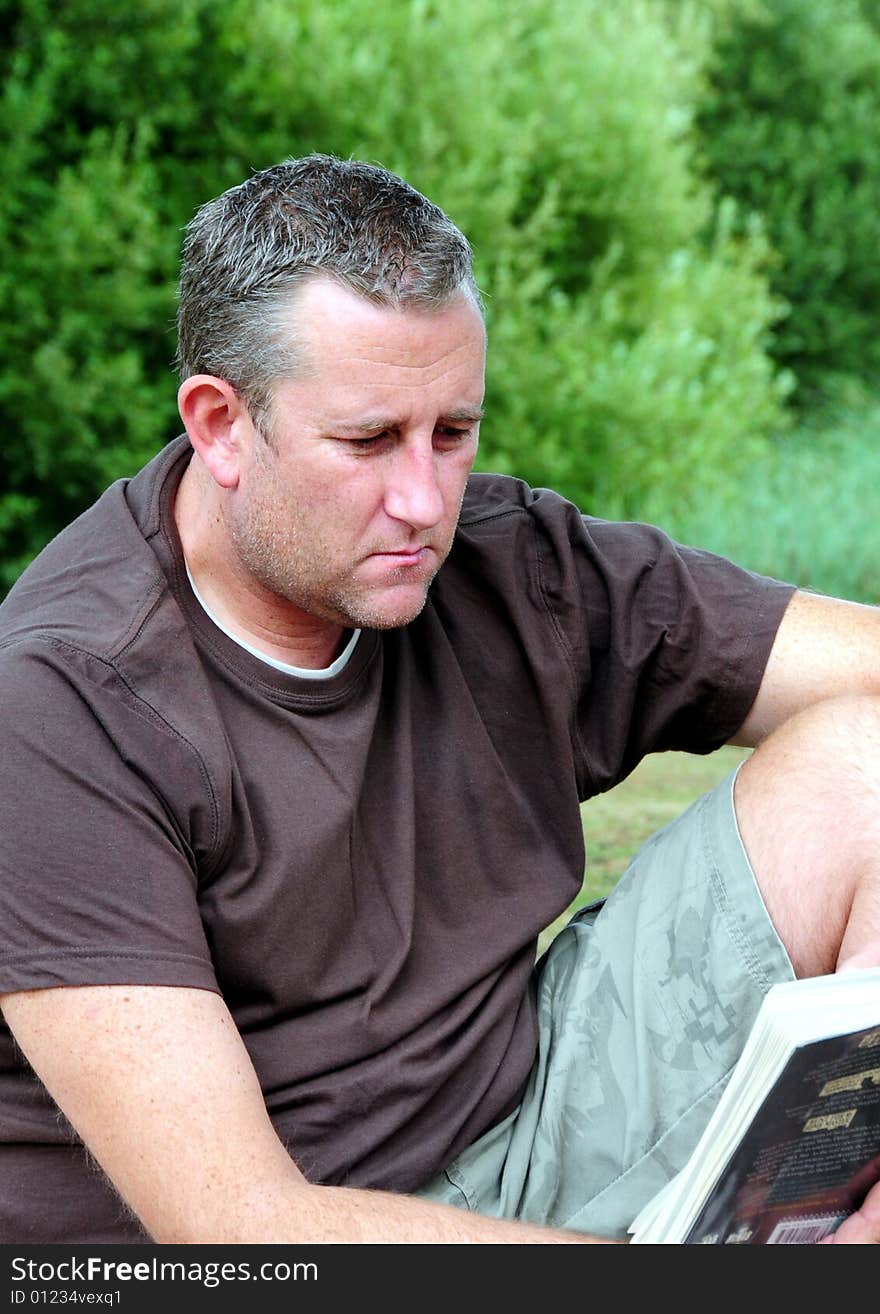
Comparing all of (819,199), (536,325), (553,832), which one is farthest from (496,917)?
(819,199)

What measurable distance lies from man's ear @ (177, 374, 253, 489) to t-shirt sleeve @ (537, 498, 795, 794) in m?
0.52

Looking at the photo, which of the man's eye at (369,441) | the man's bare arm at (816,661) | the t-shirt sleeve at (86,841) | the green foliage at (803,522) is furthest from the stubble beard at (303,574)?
the green foliage at (803,522)

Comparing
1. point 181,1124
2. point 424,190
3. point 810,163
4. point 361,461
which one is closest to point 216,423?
point 361,461

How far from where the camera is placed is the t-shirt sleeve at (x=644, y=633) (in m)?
2.42

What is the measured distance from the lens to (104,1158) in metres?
1.75

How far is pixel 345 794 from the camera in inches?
80.5

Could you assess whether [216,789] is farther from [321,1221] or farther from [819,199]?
[819,199]

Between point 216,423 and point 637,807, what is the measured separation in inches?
86.6

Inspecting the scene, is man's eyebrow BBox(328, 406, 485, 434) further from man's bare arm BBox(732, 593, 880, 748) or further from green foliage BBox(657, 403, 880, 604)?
green foliage BBox(657, 403, 880, 604)

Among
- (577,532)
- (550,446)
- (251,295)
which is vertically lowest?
(550,446)

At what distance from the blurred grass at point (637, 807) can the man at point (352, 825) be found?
0.82 m

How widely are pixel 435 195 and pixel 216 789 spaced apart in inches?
228

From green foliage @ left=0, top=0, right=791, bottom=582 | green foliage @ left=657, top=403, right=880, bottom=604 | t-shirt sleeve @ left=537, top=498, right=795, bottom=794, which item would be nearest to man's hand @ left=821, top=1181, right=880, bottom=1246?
t-shirt sleeve @ left=537, top=498, right=795, bottom=794

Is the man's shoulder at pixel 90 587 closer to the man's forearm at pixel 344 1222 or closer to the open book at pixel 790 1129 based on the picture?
the man's forearm at pixel 344 1222
